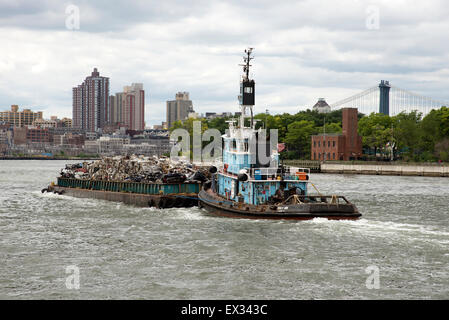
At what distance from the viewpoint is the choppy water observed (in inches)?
957

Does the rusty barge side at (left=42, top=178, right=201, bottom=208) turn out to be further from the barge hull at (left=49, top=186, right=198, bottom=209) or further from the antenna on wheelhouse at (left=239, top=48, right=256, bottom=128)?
the antenna on wheelhouse at (left=239, top=48, right=256, bottom=128)

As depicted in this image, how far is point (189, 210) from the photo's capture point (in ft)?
165

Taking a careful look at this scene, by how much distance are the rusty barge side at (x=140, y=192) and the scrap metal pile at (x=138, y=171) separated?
35.5 inches

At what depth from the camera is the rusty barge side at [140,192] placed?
173 ft

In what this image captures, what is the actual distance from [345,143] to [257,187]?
4026 inches

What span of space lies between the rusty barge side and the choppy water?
434cm

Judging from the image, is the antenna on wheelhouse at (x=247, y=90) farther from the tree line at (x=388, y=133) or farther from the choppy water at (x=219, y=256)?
the tree line at (x=388, y=133)

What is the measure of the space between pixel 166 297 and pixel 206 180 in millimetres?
32882

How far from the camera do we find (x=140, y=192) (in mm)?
57344
